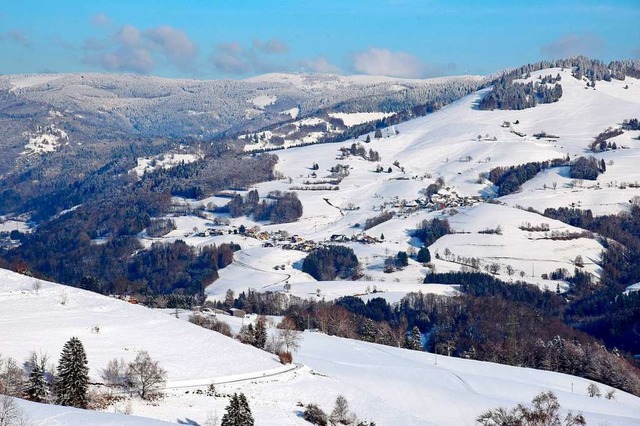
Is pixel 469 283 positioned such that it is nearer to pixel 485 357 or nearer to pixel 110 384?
pixel 485 357

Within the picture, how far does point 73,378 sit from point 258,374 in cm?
1515

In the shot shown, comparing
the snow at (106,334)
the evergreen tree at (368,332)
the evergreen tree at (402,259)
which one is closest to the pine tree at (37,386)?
the snow at (106,334)

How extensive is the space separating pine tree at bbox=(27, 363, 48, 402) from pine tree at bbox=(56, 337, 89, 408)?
823 millimetres

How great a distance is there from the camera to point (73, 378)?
5756 centimetres

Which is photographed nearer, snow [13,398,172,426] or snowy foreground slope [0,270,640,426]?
snow [13,398,172,426]

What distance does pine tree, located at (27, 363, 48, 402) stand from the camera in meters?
56.6

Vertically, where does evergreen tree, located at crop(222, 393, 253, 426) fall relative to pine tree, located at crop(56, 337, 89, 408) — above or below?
below

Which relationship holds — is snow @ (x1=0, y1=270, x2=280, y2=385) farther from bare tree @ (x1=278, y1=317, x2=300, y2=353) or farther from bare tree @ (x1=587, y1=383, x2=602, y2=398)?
bare tree @ (x1=587, y1=383, x2=602, y2=398)

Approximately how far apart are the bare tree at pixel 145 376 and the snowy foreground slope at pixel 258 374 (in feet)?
3.66

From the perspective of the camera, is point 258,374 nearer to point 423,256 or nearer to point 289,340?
point 289,340

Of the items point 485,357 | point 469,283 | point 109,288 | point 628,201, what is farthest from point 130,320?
point 628,201

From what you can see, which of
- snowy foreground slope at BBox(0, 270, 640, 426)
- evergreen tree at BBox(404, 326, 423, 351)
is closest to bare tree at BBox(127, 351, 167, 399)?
snowy foreground slope at BBox(0, 270, 640, 426)

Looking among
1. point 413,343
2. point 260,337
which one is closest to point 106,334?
point 260,337

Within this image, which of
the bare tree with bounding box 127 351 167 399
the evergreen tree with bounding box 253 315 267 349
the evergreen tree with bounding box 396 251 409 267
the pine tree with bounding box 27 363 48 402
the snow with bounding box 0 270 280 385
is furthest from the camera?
the evergreen tree with bounding box 396 251 409 267
